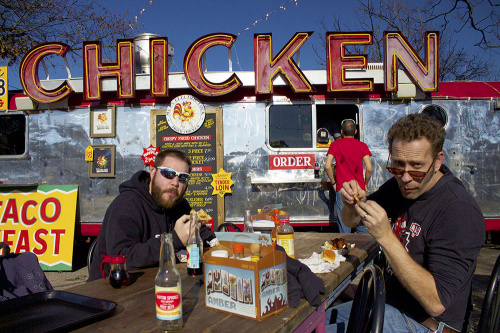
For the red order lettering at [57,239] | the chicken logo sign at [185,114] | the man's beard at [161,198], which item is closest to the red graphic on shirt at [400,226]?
the man's beard at [161,198]

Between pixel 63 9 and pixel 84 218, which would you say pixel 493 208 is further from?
pixel 63 9

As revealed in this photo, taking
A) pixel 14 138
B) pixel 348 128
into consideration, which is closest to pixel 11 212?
pixel 14 138

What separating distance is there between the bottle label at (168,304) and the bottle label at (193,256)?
0.70m

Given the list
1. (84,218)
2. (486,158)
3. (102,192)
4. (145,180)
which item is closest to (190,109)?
(102,192)

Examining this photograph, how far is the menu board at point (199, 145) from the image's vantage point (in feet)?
20.5

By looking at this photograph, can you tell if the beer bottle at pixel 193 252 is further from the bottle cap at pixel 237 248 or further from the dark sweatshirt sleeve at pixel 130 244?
the bottle cap at pixel 237 248

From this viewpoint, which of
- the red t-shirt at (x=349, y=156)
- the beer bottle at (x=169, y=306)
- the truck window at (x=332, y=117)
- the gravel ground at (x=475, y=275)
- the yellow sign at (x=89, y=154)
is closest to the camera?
the beer bottle at (x=169, y=306)

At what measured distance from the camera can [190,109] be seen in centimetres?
628

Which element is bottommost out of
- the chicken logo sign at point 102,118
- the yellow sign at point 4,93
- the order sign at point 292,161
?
the order sign at point 292,161

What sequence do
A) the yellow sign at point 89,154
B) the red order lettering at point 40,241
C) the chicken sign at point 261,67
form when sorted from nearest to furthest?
the chicken sign at point 261,67
the red order lettering at point 40,241
the yellow sign at point 89,154

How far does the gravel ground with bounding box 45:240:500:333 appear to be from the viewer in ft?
14.5

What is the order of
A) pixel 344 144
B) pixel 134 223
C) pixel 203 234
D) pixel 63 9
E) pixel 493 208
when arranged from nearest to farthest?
pixel 134 223 < pixel 203 234 < pixel 344 144 < pixel 493 208 < pixel 63 9

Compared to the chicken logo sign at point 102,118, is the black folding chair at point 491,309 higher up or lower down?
lower down

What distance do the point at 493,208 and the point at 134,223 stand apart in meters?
5.95
